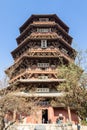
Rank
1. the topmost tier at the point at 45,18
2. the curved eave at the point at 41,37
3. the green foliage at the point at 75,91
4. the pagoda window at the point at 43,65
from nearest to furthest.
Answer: the green foliage at the point at 75,91 < the pagoda window at the point at 43,65 < the curved eave at the point at 41,37 < the topmost tier at the point at 45,18

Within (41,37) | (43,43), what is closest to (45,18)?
(41,37)

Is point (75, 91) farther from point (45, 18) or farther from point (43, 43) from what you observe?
point (45, 18)

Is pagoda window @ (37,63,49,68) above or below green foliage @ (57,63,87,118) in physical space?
above

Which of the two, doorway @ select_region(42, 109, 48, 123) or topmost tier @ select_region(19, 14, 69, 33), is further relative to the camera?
topmost tier @ select_region(19, 14, 69, 33)

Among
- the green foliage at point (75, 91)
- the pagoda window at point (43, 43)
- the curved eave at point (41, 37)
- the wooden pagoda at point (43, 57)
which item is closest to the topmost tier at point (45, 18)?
the wooden pagoda at point (43, 57)

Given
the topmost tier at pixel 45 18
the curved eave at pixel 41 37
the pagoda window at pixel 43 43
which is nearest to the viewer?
the pagoda window at pixel 43 43

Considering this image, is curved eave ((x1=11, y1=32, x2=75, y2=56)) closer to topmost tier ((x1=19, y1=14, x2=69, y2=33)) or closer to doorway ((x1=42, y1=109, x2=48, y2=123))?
topmost tier ((x1=19, y1=14, x2=69, y2=33))

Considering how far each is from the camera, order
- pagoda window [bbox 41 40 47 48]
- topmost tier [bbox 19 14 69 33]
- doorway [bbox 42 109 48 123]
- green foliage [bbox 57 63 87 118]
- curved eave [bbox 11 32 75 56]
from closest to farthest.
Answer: green foliage [bbox 57 63 87 118] < doorway [bbox 42 109 48 123] < pagoda window [bbox 41 40 47 48] < curved eave [bbox 11 32 75 56] < topmost tier [bbox 19 14 69 33]

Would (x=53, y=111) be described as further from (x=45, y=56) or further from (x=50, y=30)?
(x=50, y=30)

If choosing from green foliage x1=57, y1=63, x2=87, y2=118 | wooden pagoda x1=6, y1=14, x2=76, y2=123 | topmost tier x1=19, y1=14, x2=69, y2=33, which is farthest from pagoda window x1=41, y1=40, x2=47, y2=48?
green foliage x1=57, y1=63, x2=87, y2=118

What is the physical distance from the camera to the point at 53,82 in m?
29.7

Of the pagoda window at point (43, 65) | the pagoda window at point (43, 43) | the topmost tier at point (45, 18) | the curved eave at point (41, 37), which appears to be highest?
the topmost tier at point (45, 18)

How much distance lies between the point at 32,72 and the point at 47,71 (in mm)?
1822

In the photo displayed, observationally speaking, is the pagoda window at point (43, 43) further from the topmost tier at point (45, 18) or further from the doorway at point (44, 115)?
the doorway at point (44, 115)
